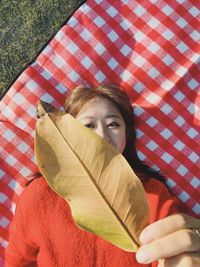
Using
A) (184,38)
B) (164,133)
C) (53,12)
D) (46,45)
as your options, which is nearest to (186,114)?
(164,133)

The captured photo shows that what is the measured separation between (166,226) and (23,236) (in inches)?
28.4

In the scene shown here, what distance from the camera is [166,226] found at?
2.14 ft

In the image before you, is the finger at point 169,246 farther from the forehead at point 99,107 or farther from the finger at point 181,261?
the forehead at point 99,107

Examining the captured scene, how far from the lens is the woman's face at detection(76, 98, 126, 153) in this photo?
1.17 meters

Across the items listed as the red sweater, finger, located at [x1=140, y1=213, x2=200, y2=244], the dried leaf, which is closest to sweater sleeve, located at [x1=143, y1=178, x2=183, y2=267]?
the red sweater

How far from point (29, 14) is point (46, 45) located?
267mm

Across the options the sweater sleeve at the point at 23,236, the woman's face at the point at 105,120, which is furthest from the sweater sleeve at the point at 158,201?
the sweater sleeve at the point at 23,236

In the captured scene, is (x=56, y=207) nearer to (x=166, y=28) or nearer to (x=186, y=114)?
(x=186, y=114)

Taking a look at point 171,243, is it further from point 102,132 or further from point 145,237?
point 102,132

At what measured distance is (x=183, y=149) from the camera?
1.50 meters

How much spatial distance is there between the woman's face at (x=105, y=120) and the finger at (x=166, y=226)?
1.51ft

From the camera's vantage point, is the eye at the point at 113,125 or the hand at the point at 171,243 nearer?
the hand at the point at 171,243

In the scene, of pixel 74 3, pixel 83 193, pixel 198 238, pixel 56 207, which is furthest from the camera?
pixel 74 3

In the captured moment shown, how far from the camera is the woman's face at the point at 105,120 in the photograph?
3.85 feet
